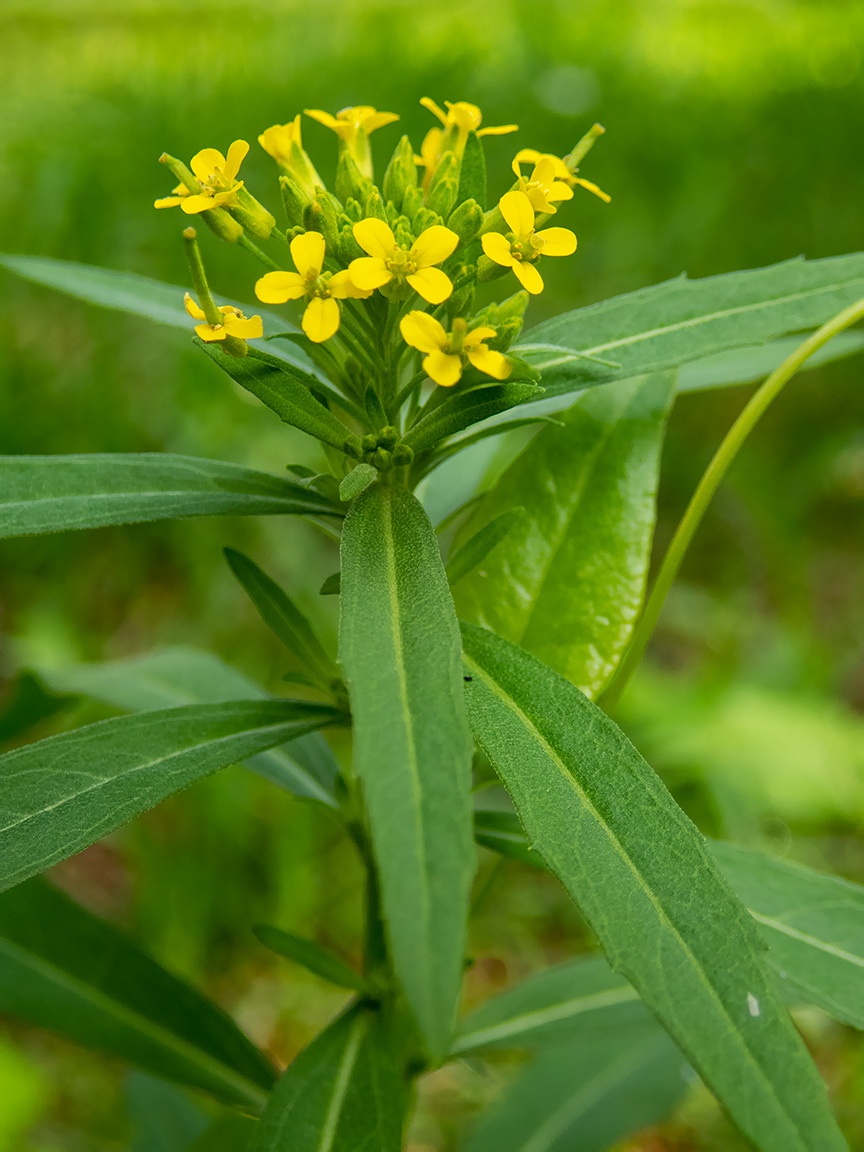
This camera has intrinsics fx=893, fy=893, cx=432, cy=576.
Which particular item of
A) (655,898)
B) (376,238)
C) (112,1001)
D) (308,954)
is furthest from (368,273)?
(112,1001)

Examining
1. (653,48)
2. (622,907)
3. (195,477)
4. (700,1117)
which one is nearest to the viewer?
(622,907)

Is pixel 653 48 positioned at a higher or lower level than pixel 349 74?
higher

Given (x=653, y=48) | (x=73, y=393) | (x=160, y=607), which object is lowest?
(x=160, y=607)

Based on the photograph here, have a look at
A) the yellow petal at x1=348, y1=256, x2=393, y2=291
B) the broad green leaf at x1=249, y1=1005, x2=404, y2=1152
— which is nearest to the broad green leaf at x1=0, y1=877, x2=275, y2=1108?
the broad green leaf at x1=249, y1=1005, x2=404, y2=1152

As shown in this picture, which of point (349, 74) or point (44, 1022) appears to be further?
point (349, 74)

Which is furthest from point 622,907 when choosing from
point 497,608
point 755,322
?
point 755,322

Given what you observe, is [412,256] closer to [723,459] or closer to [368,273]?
[368,273]

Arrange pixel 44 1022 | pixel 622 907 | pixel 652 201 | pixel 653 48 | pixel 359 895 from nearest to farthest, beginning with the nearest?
pixel 622 907
pixel 44 1022
pixel 359 895
pixel 652 201
pixel 653 48

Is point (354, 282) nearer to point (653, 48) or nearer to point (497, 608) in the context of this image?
point (497, 608)
